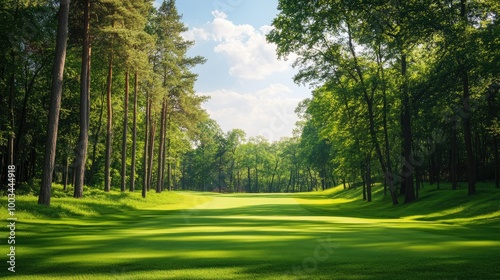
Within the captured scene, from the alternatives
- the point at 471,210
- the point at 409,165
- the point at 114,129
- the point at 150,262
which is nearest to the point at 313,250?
the point at 150,262

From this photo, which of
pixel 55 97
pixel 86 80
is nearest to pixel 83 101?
pixel 86 80

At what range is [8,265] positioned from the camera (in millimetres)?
7637

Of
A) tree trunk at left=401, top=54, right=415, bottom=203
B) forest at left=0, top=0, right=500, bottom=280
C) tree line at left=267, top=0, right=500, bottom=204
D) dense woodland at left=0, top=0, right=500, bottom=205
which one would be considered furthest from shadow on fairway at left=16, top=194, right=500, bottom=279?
tree trunk at left=401, top=54, right=415, bottom=203

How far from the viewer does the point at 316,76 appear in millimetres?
37688

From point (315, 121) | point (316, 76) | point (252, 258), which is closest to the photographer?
point (252, 258)

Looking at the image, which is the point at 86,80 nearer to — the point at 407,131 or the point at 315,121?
the point at 407,131

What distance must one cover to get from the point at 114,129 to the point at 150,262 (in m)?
50.5

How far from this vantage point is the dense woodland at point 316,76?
2420 centimetres

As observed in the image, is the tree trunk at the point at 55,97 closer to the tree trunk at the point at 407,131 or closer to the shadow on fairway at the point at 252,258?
the shadow on fairway at the point at 252,258

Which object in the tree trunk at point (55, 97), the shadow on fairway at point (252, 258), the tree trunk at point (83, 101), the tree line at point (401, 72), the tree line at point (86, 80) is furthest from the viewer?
the tree line at point (86, 80)

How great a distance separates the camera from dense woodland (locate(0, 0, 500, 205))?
953 inches

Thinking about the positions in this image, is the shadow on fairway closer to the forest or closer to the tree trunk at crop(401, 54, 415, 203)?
the forest

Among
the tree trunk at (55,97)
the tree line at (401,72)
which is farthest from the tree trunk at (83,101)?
the tree line at (401,72)

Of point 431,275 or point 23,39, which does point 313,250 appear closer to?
point 431,275
